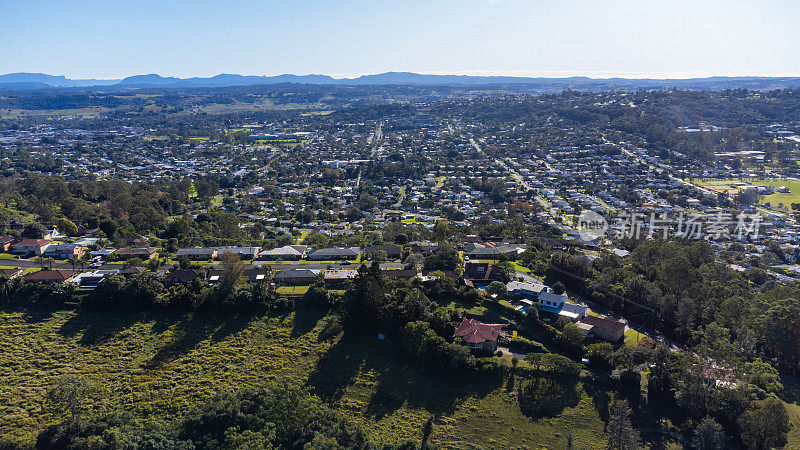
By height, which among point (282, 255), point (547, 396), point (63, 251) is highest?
point (63, 251)

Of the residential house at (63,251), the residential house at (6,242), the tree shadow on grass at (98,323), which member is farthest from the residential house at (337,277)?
the residential house at (6,242)

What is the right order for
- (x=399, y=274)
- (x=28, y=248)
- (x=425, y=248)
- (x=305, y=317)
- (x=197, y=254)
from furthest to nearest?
(x=425, y=248), (x=197, y=254), (x=28, y=248), (x=399, y=274), (x=305, y=317)

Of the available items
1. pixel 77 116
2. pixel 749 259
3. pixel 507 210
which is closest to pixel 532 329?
pixel 749 259

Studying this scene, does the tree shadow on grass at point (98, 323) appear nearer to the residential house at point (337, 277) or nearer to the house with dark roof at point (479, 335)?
the residential house at point (337, 277)

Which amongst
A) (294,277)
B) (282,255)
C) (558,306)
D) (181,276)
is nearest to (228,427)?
(294,277)

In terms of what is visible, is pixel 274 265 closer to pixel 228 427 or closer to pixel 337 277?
pixel 337 277

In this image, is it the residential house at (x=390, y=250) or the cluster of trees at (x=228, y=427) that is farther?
the residential house at (x=390, y=250)

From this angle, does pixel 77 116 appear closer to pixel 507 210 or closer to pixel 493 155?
pixel 493 155
